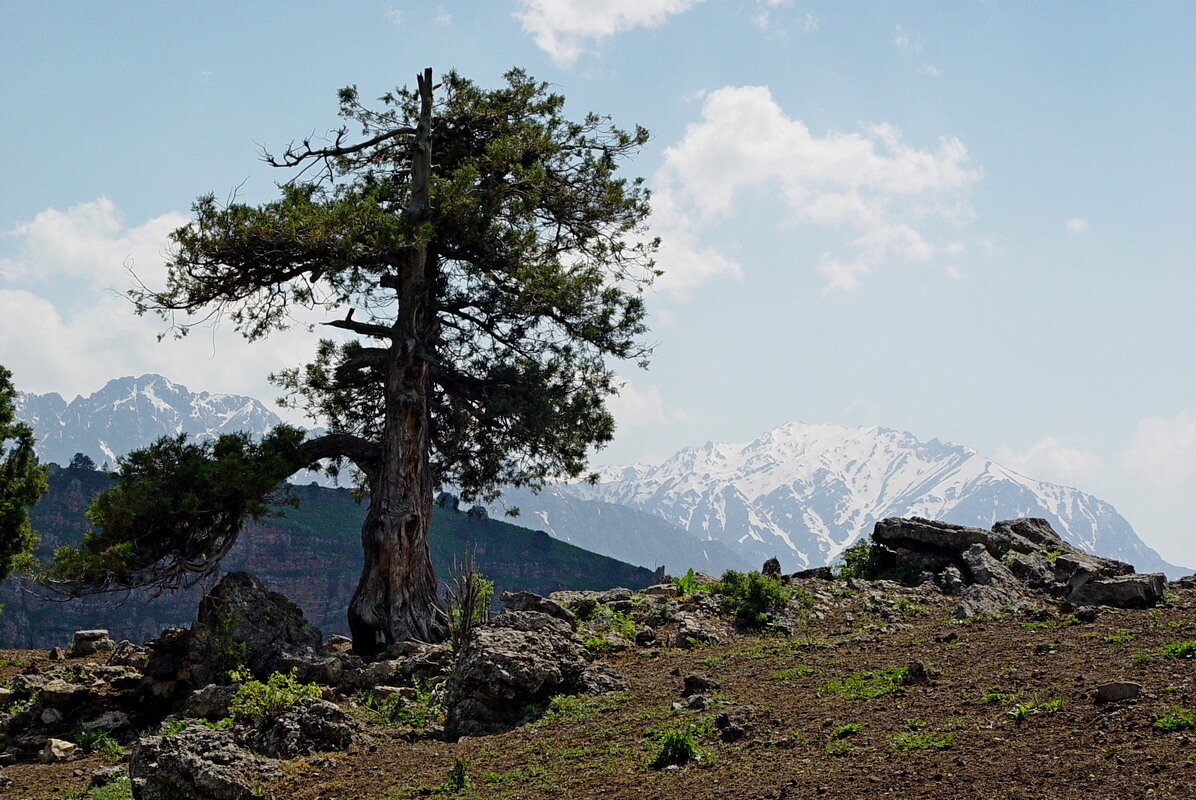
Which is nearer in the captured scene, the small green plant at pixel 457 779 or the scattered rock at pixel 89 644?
the small green plant at pixel 457 779

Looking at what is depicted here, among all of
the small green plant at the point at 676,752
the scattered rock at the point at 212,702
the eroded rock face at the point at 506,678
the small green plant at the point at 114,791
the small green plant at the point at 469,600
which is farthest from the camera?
the small green plant at the point at 469,600

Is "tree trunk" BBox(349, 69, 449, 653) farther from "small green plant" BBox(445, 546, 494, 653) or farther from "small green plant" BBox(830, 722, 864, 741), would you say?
"small green plant" BBox(830, 722, 864, 741)

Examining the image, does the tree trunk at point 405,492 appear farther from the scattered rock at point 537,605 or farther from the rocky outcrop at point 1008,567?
the rocky outcrop at point 1008,567

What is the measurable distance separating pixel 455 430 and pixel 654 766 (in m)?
12.8

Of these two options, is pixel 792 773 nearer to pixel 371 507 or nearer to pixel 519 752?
pixel 519 752

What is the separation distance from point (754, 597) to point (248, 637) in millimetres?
8766

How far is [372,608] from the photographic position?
18.1m

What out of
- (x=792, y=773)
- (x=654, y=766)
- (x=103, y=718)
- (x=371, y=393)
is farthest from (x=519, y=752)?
Result: (x=371, y=393)

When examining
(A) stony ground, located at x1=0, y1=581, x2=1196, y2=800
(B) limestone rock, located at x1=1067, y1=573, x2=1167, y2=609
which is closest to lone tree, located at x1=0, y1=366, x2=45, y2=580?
(A) stony ground, located at x1=0, y1=581, x2=1196, y2=800

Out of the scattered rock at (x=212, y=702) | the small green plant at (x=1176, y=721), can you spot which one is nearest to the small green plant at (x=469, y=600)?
the scattered rock at (x=212, y=702)

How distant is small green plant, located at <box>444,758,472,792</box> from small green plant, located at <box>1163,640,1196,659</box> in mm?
7541

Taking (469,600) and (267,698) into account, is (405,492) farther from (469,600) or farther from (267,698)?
→ (267,698)

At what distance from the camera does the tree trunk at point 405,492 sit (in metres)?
18.1

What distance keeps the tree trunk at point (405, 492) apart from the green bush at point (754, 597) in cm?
549
